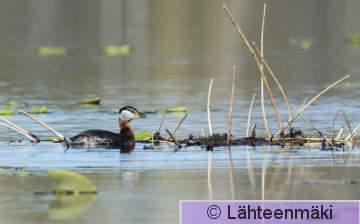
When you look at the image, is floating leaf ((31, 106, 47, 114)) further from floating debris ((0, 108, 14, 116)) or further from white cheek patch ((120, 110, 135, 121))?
white cheek patch ((120, 110, 135, 121))

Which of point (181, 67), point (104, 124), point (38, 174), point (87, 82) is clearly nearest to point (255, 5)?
point (181, 67)

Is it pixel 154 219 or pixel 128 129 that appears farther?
pixel 128 129

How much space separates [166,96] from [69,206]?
1216 centimetres

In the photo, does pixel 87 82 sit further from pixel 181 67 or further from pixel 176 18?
pixel 176 18

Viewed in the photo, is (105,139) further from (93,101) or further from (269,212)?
(93,101)

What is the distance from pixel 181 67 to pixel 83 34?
1349 centimetres

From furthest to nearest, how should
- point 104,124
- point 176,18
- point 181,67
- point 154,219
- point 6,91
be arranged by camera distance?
point 176,18
point 181,67
point 6,91
point 104,124
point 154,219

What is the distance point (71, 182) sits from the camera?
12.1 meters

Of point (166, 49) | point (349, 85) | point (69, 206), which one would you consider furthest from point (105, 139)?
point (166, 49)

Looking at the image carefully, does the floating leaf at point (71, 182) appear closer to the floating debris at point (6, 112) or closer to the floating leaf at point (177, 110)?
the floating leaf at point (177, 110)

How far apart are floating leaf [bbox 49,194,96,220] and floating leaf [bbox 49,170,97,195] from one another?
7cm

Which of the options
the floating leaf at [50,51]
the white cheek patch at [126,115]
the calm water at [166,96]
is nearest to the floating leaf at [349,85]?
the calm water at [166,96]

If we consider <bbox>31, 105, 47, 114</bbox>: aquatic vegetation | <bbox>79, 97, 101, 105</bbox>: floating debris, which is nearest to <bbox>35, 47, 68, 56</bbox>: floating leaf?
<bbox>79, 97, 101, 105</bbox>: floating debris

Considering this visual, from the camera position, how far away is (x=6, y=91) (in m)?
25.2
